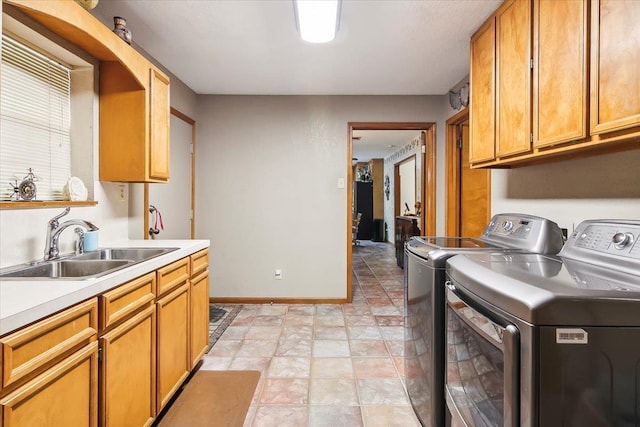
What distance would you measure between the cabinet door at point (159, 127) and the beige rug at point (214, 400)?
140 centimetres

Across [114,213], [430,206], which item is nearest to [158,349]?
[114,213]

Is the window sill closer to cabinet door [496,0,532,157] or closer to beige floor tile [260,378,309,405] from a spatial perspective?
beige floor tile [260,378,309,405]

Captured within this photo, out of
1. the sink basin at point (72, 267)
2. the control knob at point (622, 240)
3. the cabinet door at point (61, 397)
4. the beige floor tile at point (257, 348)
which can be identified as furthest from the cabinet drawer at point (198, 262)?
the control knob at point (622, 240)

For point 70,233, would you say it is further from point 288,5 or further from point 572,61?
point 572,61

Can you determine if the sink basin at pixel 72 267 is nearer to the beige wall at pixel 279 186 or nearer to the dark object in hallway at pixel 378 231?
the beige wall at pixel 279 186

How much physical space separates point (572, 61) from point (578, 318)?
114 centimetres

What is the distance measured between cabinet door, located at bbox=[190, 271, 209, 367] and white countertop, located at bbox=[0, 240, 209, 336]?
2.25 feet

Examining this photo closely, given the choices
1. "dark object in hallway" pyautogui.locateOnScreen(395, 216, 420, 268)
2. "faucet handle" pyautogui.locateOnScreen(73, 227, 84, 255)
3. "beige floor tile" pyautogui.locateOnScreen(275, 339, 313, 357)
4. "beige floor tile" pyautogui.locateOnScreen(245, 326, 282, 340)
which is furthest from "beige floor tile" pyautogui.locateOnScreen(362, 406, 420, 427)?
"dark object in hallway" pyautogui.locateOnScreen(395, 216, 420, 268)

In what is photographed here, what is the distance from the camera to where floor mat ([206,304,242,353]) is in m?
3.02

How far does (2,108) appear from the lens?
1.64m

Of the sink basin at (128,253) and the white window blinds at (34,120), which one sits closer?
the white window blinds at (34,120)

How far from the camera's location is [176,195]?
3.37 metres

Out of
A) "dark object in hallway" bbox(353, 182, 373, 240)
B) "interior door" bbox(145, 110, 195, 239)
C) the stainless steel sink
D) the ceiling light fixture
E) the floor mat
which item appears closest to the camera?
the stainless steel sink

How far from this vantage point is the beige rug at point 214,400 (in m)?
1.86
